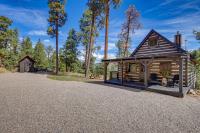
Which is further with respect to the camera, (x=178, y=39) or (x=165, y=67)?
(x=178, y=39)

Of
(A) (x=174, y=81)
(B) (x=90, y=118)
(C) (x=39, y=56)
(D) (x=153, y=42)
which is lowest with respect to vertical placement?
(B) (x=90, y=118)

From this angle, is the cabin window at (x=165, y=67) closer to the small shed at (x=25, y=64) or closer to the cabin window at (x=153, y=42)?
the cabin window at (x=153, y=42)

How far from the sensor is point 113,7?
69.2 feet

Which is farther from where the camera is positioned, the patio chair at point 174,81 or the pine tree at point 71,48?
the pine tree at point 71,48

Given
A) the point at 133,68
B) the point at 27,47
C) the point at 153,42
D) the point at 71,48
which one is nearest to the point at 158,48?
the point at 153,42

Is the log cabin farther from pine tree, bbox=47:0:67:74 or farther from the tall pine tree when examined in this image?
the tall pine tree

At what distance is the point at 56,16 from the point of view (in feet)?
86.7

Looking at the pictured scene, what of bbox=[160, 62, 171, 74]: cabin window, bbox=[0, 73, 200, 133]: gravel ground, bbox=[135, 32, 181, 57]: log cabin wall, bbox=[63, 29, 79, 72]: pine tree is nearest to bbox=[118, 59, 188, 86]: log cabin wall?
bbox=[160, 62, 171, 74]: cabin window

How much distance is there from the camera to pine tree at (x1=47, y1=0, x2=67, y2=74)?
26084mm

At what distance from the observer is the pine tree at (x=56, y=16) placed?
85.6ft

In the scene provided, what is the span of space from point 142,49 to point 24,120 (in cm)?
1535

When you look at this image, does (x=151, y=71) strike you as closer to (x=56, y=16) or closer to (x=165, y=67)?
(x=165, y=67)

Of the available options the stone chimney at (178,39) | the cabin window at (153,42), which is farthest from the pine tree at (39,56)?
the stone chimney at (178,39)

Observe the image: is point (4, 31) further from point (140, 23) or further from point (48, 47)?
point (48, 47)
